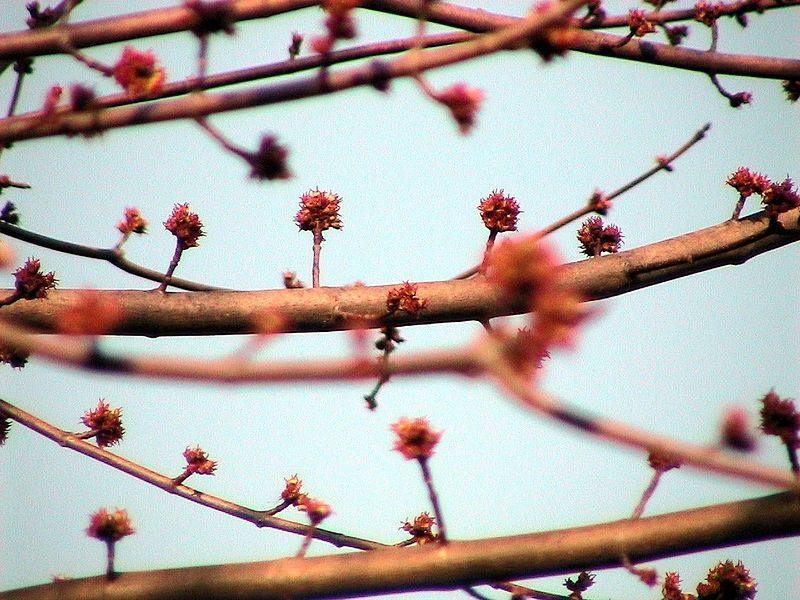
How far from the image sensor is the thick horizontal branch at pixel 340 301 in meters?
3.25

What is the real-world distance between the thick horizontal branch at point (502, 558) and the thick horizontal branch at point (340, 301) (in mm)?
1032

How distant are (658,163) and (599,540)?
5.57 ft

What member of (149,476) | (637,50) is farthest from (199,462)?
(637,50)

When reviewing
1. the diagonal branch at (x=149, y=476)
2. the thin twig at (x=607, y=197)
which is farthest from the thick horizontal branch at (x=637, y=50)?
the diagonal branch at (x=149, y=476)

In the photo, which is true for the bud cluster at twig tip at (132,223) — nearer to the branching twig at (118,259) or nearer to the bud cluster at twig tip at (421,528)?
the branching twig at (118,259)

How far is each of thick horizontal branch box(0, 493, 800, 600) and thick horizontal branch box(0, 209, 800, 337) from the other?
1.03 meters

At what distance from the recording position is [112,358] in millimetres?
1508

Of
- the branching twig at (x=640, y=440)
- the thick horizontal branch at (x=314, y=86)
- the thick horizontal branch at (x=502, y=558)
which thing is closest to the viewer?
the branching twig at (x=640, y=440)

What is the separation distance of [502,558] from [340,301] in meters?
1.32

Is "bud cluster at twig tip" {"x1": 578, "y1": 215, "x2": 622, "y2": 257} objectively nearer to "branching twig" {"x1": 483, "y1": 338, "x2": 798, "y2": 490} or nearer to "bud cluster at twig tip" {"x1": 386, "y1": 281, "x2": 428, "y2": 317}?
"bud cluster at twig tip" {"x1": 386, "y1": 281, "x2": 428, "y2": 317}

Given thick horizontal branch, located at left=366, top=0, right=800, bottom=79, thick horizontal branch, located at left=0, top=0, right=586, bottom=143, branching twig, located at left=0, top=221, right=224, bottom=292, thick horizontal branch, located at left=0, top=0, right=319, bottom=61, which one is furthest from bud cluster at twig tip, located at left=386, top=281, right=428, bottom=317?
thick horizontal branch, located at left=0, top=0, right=586, bottom=143

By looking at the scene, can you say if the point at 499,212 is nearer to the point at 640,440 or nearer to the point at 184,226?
the point at 184,226

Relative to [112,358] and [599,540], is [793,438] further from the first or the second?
[112,358]

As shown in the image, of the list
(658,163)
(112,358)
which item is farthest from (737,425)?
(658,163)
